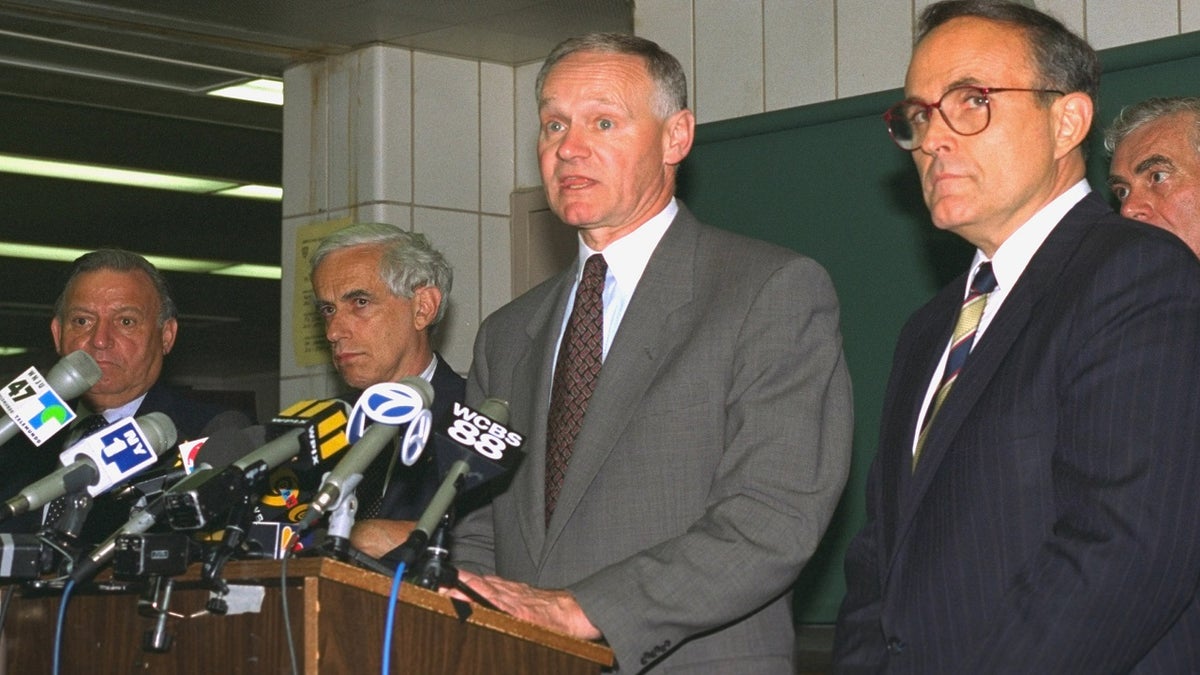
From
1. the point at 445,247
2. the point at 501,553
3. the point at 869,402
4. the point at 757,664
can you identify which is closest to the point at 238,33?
the point at 445,247

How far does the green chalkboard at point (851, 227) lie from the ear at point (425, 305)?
4.37 ft

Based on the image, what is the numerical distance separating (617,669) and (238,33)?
3.29 m

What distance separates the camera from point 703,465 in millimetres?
2459

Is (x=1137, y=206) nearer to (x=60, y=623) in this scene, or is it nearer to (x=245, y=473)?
(x=245, y=473)

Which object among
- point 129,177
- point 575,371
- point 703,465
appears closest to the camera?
point 703,465

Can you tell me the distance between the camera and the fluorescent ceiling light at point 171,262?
827 cm

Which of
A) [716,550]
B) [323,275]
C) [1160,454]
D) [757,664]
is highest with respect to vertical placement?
[323,275]

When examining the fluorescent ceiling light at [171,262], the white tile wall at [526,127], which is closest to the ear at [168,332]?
the white tile wall at [526,127]

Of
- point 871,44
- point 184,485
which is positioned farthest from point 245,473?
point 871,44

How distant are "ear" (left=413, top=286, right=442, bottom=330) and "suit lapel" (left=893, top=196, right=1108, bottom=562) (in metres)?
1.72

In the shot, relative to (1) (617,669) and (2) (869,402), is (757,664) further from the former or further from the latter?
(2) (869,402)

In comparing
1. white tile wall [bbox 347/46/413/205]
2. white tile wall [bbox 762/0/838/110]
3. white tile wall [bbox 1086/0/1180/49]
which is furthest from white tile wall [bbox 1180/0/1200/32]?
white tile wall [bbox 347/46/413/205]

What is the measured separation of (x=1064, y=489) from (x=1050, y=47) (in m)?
0.69

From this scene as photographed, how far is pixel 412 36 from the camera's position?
5090mm
